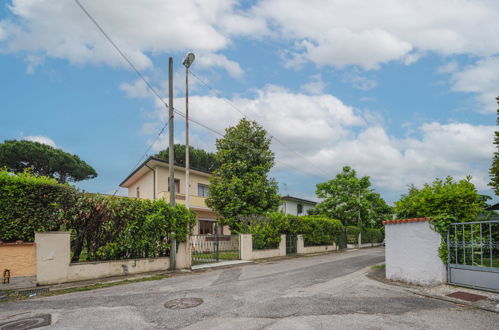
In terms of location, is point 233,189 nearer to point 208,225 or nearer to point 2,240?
point 208,225

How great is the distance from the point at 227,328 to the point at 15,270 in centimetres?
717

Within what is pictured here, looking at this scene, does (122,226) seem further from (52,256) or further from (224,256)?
(224,256)

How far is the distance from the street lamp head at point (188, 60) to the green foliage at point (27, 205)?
9.73 metres

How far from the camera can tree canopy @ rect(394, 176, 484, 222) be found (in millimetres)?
9133

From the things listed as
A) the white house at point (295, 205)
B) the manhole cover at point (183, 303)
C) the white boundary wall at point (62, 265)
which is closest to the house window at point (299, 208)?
the white house at point (295, 205)

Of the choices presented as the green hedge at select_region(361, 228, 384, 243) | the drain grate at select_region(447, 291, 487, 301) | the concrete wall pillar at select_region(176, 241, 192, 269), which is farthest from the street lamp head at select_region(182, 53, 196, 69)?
the green hedge at select_region(361, 228, 384, 243)

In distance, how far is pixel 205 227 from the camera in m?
28.8

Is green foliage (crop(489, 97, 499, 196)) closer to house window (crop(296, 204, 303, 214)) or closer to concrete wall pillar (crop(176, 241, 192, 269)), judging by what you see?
concrete wall pillar (crop(176, 241, 192, 269))

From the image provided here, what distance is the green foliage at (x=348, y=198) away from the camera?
37.2 metres

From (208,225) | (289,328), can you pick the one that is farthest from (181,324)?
(208,225)

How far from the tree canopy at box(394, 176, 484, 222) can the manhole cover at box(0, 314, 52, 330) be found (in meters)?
9.91

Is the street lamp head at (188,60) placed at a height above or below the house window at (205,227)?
above

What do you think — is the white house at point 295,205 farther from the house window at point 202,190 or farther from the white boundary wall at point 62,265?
the white boundary wall at point 62,265

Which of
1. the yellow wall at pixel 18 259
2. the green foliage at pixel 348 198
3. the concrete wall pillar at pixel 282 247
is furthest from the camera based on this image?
Answer: the green foliage at pixel 348 198
